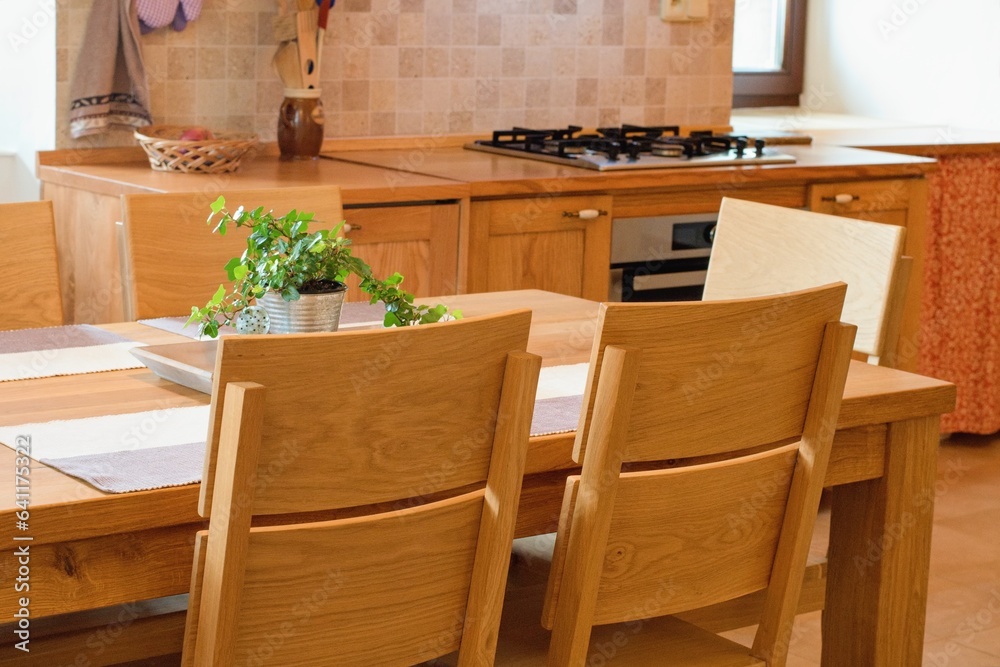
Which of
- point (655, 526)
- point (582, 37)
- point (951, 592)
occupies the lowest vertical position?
point (951, 592)

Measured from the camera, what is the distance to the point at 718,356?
55.3 inches

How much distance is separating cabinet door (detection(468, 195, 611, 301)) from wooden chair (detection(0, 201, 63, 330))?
3.63ft

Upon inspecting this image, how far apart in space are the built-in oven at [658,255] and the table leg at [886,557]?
139 centimetres

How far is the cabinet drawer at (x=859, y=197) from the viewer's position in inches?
139

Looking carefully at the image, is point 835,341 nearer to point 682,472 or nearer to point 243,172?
point 682,472

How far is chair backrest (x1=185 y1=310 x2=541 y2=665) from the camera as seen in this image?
1.14m

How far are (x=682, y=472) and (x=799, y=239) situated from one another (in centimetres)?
99

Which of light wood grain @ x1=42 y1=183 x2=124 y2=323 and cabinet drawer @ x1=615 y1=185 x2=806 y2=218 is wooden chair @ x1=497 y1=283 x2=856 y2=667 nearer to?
light wood grain @ x1=42 y1=183 x2=124 y2=323

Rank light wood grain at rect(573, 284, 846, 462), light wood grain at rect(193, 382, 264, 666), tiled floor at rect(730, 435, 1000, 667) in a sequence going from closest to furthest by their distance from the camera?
light wood grain at rect(193, 382, 264, 666) → light wood grain at rect(573, 284, 846, 462) → tiled floor at rect(730, 435, 1000, 667)

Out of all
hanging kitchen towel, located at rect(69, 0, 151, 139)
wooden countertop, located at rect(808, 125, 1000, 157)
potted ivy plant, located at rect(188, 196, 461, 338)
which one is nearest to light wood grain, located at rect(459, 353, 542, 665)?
potted ivy plant, located at rect(188, 196, 461, 338)

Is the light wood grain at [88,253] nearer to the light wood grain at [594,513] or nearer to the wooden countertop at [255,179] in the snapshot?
the wooden countertop at [255,179]

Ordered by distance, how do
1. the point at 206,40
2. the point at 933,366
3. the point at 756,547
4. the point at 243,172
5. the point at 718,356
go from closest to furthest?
the point at 718,356
the point at 756,547
the point at 243,172
the point at 206,40
the point at 933,366

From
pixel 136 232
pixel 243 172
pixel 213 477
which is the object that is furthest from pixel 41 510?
pixel 243 172

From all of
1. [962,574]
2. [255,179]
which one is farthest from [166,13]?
[962,574]
